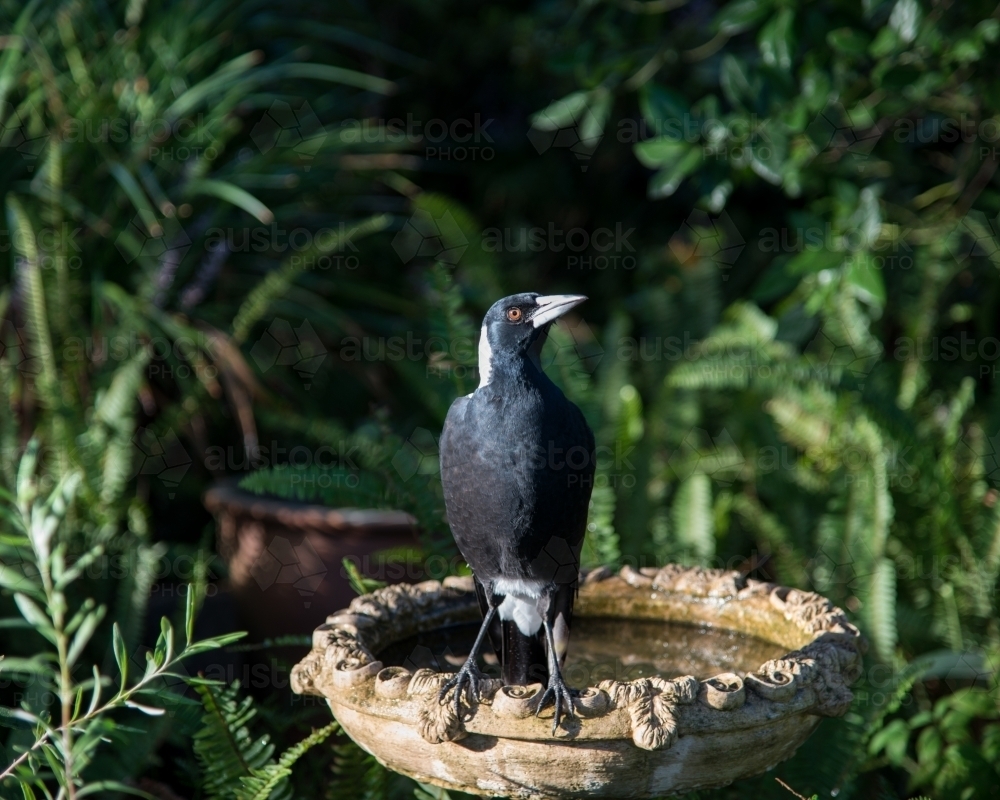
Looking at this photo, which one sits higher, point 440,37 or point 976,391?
point 440,37

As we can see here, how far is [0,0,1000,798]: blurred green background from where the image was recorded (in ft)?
10.1

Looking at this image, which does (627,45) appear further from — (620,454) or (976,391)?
(976,391)

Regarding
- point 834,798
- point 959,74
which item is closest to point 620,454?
point 834,798

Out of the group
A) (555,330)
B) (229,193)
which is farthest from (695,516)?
(229,193)

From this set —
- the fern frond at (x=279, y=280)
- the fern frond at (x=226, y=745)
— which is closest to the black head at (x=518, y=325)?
the fern frond at (x=226, y=745)

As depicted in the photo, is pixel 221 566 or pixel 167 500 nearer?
pixel 221 566

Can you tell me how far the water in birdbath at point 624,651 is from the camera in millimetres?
2379

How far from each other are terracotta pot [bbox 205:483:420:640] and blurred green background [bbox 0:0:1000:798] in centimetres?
22

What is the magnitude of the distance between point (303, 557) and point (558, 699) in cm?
212

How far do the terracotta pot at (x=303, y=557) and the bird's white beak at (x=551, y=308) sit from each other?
1.55 metres

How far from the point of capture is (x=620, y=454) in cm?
373

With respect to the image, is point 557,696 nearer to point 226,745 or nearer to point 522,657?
point 522,657

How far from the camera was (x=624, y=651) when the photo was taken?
8.25 feet

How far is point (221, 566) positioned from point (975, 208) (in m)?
3.37
